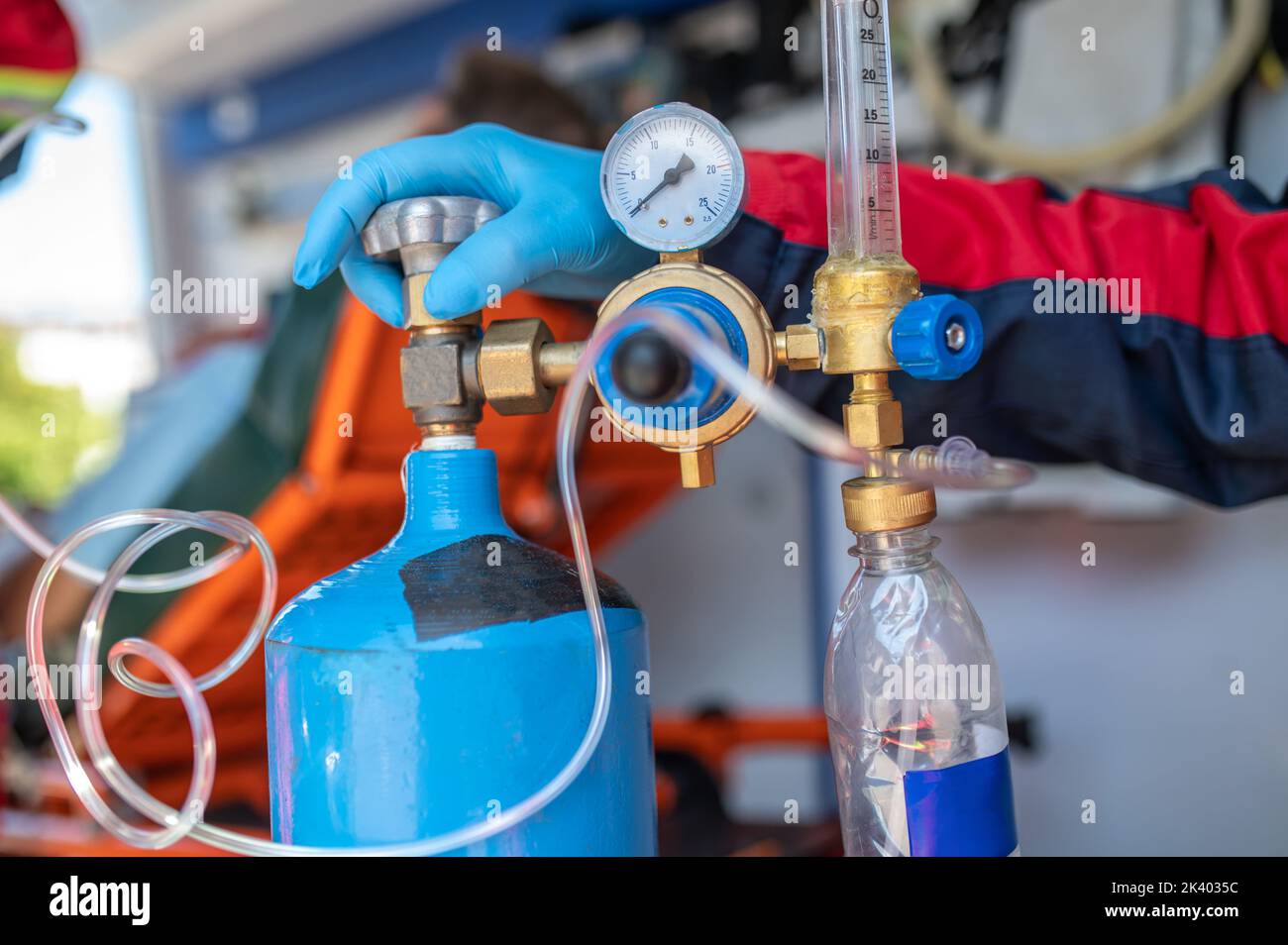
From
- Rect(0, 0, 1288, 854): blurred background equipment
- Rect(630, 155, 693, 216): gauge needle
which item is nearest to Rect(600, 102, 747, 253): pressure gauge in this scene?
Rect(630, 155, 693, 216): gauge needle

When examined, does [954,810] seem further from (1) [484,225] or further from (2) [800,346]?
(1) [484,225]

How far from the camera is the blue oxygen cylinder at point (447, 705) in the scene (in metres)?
0.48

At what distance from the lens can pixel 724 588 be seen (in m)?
2.18

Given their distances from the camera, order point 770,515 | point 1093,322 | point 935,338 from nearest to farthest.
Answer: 1. point 935,338
2. point 1093,322
3. point 770,515

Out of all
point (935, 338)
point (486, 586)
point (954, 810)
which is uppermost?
point (935, 338)

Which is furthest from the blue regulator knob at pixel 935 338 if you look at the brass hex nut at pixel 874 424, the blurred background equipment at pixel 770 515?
the blurred background equipment at pixel 770 515

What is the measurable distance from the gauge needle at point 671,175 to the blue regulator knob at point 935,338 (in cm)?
13

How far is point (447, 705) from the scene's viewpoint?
48 cm

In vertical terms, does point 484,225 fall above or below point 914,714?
above

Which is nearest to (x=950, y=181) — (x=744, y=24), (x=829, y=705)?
(x=829, y=705)

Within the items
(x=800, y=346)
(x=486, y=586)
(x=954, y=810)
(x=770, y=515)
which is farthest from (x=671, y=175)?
(x=770, y=515)

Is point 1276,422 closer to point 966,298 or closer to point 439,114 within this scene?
point 966,298

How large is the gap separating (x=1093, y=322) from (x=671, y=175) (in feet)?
1.04

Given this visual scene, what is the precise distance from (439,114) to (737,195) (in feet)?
3.58
